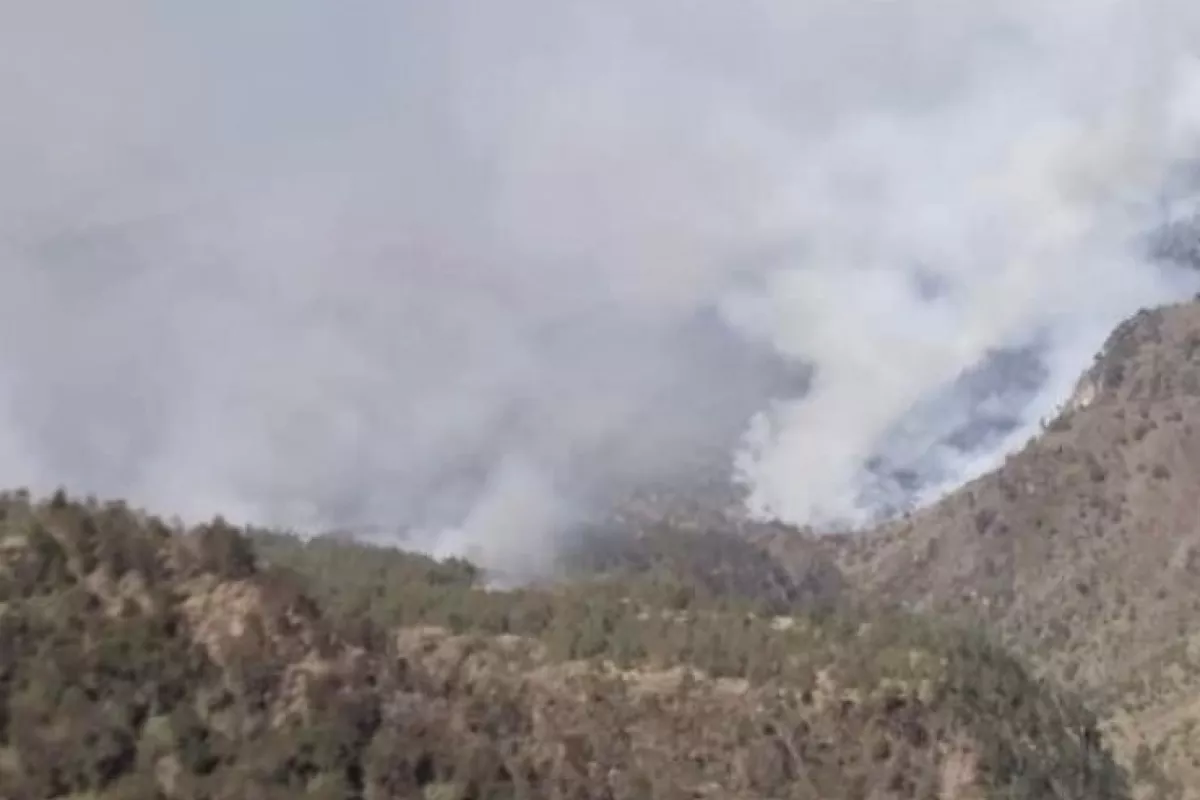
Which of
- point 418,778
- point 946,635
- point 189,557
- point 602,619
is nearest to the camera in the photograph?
point 418,778

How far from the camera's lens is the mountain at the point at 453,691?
8819 cm

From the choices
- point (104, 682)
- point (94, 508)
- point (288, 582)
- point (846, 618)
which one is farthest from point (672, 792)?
point (846, 618)

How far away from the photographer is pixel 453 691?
127 m

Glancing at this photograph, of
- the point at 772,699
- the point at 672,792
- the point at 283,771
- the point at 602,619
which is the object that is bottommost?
the point at 283,771

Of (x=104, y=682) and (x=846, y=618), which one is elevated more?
(x=846, y=618)

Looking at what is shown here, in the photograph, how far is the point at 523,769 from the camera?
10981 cm

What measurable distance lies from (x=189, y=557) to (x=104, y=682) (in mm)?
17732

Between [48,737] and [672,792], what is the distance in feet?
184

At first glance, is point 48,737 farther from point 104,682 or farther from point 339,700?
point 339,700

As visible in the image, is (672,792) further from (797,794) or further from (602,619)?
(602,619)

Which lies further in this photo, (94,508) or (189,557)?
(94,508)

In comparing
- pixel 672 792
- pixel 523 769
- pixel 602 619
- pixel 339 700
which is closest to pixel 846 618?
pixel 602 619

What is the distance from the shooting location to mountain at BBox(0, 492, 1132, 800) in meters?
88.2

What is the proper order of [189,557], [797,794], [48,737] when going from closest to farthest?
[48,737], [189,557], [797,794]
